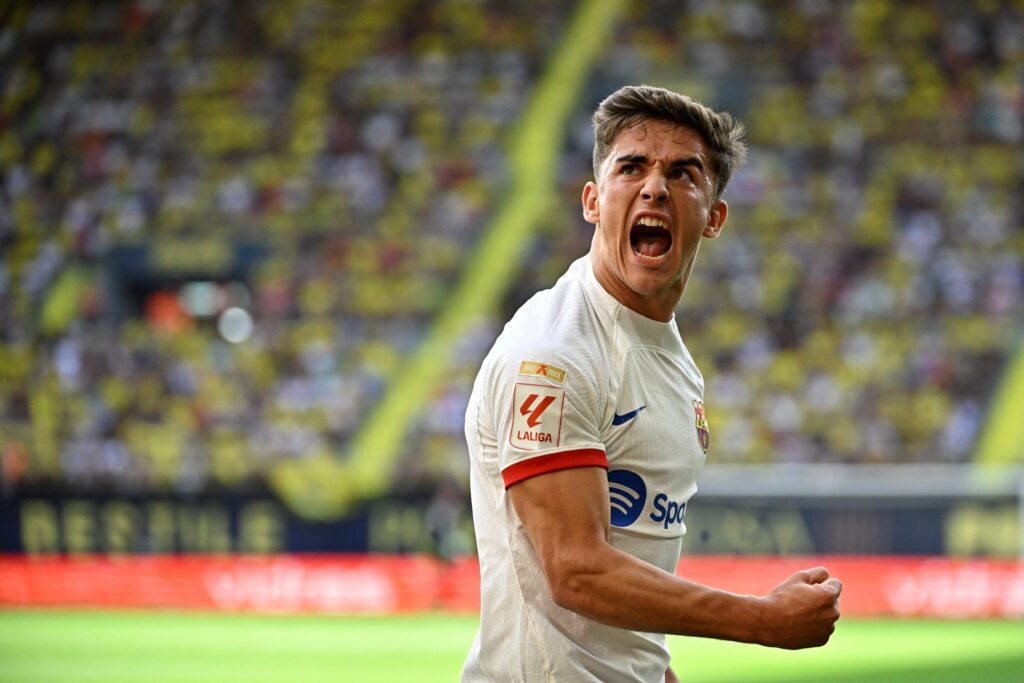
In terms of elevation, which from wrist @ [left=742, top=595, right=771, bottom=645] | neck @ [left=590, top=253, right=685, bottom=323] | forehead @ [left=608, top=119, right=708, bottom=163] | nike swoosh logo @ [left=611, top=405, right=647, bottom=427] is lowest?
wrist @ [left=742, top=595, right=771, bottom=645]

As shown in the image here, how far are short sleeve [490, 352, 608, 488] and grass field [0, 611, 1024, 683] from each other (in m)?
8.89

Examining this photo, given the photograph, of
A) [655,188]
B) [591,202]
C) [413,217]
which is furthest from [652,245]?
[413,217]

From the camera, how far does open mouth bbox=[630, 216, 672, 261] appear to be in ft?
8.84

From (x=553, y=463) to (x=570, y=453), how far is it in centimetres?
4

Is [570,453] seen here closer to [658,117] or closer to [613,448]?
[613,448]

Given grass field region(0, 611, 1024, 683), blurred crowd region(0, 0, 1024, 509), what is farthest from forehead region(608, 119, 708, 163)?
blurred crowd region(0, 0, 1024, 509)

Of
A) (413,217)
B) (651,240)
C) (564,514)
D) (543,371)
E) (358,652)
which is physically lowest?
(358,652)

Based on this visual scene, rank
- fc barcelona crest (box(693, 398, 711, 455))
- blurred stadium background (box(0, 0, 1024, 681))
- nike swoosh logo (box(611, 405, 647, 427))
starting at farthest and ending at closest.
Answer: blurred stadium background (box(0, 0, 1024, 681))
fc barcelona crest (box(693, 398, 711, 455))
nike swoosh logo (box(611, 405, 647, 427))

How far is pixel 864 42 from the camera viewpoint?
22016mm

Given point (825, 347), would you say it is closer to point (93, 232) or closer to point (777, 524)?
point (777, 524)

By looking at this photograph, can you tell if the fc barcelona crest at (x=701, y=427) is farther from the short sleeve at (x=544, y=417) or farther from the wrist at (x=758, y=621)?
the wrist at (x=758, y=621)

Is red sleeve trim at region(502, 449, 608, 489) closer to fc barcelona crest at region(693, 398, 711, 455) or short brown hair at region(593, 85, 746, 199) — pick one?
fc barcelona crest at region(693, 398, 711, 455)

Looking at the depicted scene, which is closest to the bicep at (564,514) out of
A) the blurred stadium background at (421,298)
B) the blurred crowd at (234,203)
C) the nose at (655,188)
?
the nose at (655,188)

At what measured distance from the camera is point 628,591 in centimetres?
233
